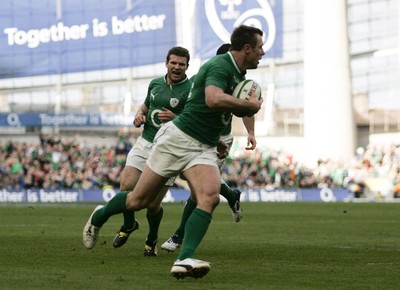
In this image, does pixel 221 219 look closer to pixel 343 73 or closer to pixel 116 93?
pixel 343 73

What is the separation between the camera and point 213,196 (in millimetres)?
10312

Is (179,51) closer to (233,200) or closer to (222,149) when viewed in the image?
(222,149)

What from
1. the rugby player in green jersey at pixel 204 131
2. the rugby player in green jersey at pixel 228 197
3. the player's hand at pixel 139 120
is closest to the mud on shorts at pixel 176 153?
the rugby player in green jersey at pixel 204 131

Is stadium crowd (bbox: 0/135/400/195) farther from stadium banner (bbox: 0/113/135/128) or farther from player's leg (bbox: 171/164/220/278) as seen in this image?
player's leg (bbox: 171/164/220/278)

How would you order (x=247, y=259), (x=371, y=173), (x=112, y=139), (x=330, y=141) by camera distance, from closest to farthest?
(x=247, y=259), (x=371, y=173), (x=330, y=141), (x=112, y=139)

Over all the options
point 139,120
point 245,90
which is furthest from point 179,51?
point 245,90

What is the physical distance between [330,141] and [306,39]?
15.6 ft

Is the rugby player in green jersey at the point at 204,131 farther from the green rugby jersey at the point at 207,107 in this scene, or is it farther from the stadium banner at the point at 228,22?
the stadium banner at the point at 228,22

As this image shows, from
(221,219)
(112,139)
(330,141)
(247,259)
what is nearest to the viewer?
(247,259)

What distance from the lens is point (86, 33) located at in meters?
55.9

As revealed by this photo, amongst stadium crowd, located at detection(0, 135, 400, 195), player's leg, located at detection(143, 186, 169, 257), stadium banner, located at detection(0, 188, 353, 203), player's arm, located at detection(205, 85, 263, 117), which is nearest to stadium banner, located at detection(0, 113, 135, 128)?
stadium crowd, located at detection(0, 135, 400, 195)

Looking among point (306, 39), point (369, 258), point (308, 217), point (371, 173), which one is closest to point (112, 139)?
point (306, 39)

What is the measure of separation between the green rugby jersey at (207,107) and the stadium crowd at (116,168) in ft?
98.2

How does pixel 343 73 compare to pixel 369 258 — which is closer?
pixel 369 258
